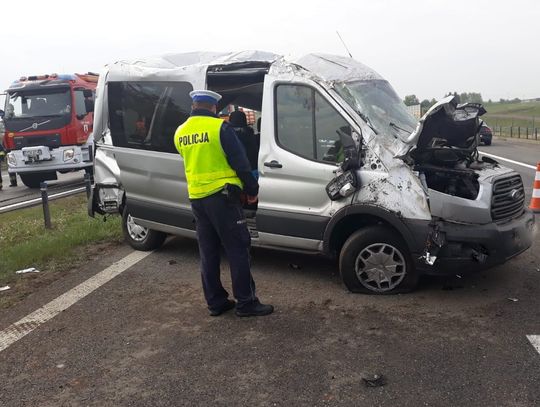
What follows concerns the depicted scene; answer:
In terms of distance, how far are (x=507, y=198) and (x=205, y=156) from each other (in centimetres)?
266

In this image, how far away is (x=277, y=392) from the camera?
11.1 ft

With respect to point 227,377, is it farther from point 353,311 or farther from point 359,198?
point 359,198

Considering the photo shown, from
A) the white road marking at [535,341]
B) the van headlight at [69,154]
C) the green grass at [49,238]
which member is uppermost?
the van headlight at [69,154]

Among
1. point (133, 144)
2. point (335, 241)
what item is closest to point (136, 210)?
point (133, 144)

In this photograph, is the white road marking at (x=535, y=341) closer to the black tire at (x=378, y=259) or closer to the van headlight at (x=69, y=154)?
the black tire at (x=378, y=259)

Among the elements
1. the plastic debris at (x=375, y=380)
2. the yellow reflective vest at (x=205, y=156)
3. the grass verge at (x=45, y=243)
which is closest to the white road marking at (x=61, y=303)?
the grass verge at (x=45, y=243)

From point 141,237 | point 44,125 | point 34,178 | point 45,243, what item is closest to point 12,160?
point 34,178

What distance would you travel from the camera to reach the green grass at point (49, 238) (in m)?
6.55

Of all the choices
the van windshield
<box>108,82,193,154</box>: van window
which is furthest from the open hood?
<box>108,82,193,154</box>: van window

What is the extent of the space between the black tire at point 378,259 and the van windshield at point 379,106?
0.94 meters

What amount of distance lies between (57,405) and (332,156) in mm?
2976

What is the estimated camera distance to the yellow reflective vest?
435 centimetres

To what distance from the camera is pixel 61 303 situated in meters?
5.21

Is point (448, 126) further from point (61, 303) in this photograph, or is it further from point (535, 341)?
point (61, 303)
